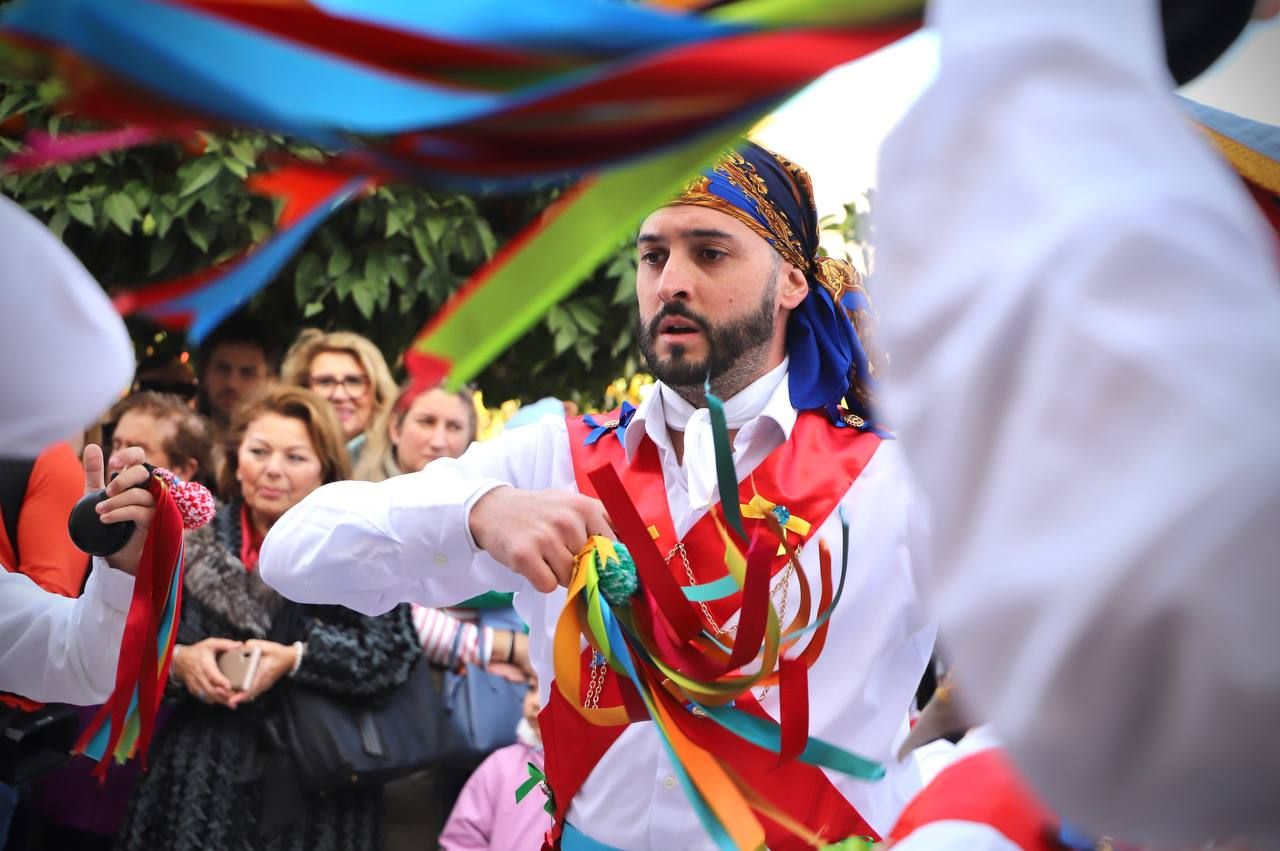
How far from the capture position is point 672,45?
0.96 metres

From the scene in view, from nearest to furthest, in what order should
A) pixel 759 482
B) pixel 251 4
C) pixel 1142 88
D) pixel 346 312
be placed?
pixel 1142 88 → pixel 251 4 → pixel 759 482 → pixel 346 312

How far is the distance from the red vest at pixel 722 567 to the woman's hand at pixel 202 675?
4.61 feet

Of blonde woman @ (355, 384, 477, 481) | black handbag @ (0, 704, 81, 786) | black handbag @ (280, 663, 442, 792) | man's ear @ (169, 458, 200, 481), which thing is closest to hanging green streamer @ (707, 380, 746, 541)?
black handbag @ (0, 704, 81, 786)

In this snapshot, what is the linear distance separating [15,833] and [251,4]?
3.45m

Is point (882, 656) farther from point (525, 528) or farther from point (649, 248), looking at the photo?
point (649, 248)

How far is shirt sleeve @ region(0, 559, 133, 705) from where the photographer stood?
2.56 meters

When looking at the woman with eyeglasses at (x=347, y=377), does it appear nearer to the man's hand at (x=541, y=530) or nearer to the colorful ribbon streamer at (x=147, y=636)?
the colorful ribbon streamer at (x=147, y=636)

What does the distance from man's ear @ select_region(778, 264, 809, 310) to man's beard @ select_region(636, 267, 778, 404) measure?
0.09m

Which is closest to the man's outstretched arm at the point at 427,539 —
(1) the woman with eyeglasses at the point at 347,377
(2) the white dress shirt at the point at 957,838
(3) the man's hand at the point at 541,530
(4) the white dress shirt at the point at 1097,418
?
(3) the man's hand at the point at 541,530

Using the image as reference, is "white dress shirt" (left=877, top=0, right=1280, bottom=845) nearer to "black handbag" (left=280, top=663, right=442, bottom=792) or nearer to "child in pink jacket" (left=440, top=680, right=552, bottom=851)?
"child in pink jacket" (left=440, top=680, right=552, bottom=851)

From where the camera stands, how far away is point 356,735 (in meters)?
3.71

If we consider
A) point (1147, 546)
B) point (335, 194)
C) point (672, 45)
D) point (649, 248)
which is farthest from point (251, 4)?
point (649, 248)

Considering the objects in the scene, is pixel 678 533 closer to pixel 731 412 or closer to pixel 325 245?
pixel 731 412

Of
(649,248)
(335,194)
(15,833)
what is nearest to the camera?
(335,194)
